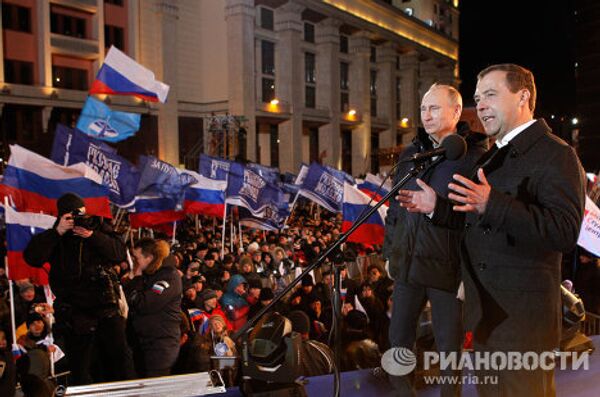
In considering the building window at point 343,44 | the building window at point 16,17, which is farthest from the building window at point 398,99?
the building window at point 16,17

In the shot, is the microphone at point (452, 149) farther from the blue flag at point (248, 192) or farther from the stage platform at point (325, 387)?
the blue flag at point (248, 192)

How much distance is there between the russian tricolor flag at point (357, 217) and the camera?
10.2 m

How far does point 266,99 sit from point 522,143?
128 ft

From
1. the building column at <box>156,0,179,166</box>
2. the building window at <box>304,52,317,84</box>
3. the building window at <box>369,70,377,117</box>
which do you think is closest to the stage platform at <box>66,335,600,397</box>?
the building column at <box>156,0,179,166</box>

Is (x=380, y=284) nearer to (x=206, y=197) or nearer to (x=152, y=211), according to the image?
(x=152, y=211)

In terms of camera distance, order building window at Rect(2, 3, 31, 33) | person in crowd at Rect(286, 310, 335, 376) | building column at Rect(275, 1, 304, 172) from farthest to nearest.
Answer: building column at Rect(275, 1, 304, 172), building window at Rect(2, 3, 31, 33), person in crowd at Rect(286, 310, 335, 376)

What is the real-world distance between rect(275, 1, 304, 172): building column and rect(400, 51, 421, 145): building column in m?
18.0

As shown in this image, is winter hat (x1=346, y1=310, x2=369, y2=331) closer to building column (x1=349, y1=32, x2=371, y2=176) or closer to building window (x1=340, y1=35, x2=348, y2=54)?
building column (x1=349, y1=32, x2=371, y2=176)

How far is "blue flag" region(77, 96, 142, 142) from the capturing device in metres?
10.5

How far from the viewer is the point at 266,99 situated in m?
40.6

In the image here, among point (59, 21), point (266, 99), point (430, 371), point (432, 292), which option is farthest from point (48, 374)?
point (266, 99)

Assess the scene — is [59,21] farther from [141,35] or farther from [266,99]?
[266,99]

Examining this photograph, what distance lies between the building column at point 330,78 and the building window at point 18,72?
2273cm

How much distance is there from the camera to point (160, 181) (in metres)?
13.3
